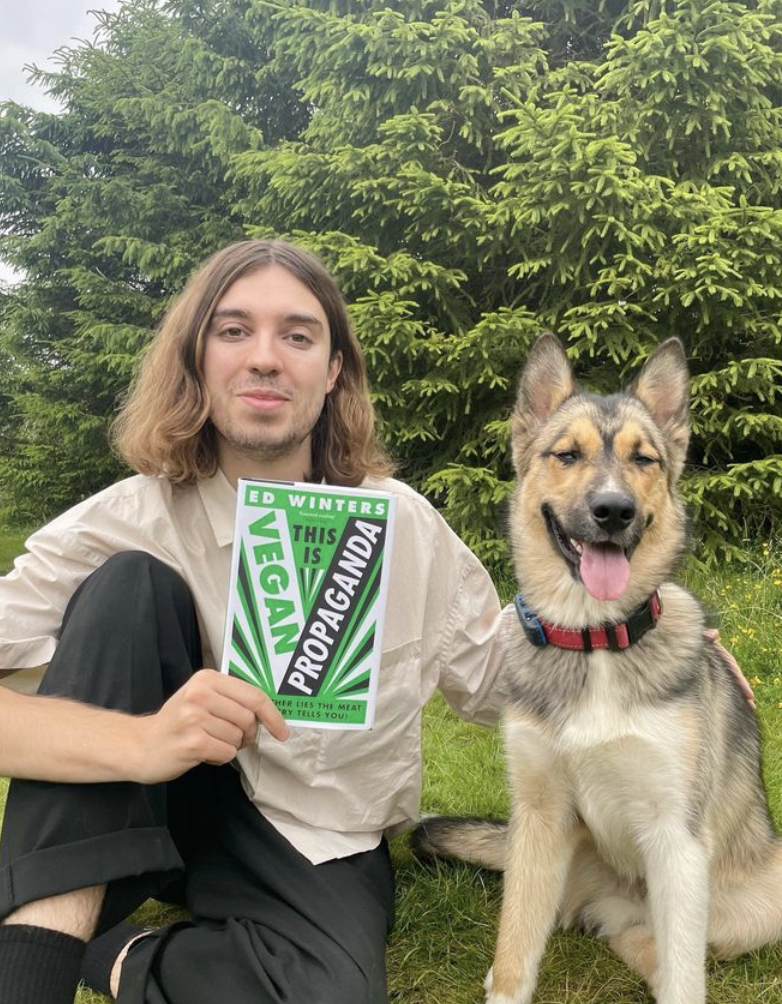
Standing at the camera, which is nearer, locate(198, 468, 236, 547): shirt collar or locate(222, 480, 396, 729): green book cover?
locate(222, 480, 396, 729): green book cover

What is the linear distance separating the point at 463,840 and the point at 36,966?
5.02ft

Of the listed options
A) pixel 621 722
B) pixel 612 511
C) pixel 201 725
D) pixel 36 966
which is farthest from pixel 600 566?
pixel 36 966

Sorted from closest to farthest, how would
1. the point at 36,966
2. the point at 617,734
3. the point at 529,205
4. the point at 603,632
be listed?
the point at 36,966 → the point at 617,734 → the point at 603,632 → the point at 529,205

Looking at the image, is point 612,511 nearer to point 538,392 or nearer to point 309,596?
point 538,392

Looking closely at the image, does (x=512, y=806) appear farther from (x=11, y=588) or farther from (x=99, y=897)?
(x=11, y=588)

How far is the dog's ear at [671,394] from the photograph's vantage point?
247 cm

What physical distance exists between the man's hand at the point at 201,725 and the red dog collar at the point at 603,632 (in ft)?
3.21

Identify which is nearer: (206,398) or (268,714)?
(268,714)

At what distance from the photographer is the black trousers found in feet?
5.52

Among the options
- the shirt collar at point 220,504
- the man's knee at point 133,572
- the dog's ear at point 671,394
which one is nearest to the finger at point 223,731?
the man's knee at point 133,572

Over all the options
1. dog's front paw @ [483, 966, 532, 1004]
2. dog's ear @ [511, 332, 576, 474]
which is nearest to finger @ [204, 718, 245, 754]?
dog's front paw @ [483, 966, 532, 1004]

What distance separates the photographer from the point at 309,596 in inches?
63.6

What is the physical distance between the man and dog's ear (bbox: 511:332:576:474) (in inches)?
15.5

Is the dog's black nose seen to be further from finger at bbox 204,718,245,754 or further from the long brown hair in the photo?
finger at bbox 204,718,245,754
